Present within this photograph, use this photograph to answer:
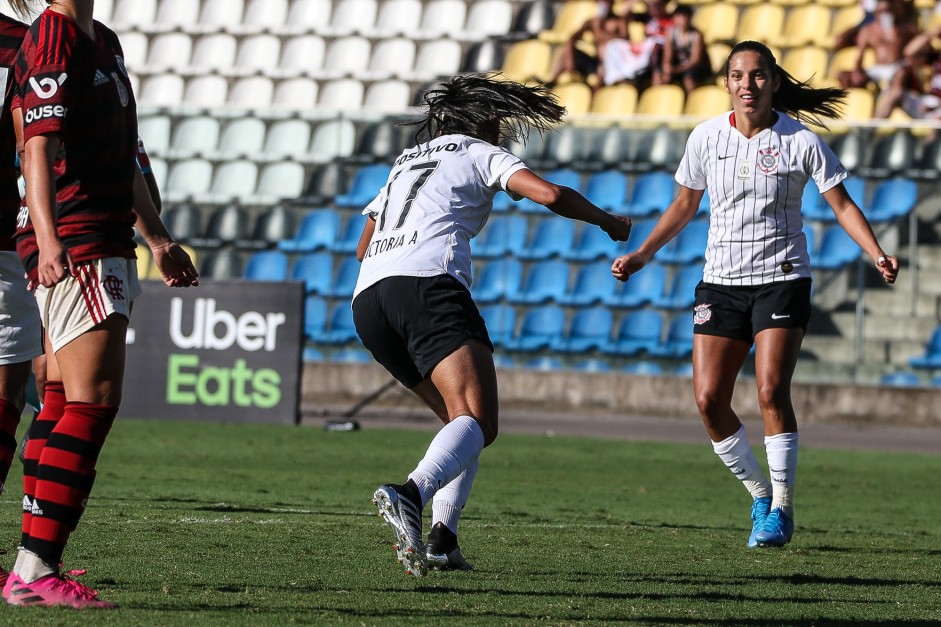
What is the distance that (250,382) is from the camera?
1470cm

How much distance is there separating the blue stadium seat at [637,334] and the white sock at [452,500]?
38.6 feet

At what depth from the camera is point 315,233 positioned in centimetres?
1897

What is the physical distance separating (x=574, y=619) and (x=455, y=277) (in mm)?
1399

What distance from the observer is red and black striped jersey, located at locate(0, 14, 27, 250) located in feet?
17.4

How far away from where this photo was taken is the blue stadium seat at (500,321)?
17578mm

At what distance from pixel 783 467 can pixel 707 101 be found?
1231 centimetres

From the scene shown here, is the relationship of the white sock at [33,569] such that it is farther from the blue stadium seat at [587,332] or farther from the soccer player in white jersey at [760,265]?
the blue stadium seat at [587,332]

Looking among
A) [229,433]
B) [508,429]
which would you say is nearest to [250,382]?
[229,433]

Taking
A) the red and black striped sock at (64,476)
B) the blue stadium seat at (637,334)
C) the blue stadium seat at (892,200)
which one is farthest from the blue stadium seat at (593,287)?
the red and black striped sock at (64,476)

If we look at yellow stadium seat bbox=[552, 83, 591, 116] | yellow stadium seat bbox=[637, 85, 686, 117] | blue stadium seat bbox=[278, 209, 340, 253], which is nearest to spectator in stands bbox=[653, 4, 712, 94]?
yellow stadium seat bbox=[637, 85, 686, 117]

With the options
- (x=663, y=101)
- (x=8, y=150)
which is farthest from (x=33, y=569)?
(x=663, y=101)

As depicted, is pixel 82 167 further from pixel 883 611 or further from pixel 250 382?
pixel 250 382

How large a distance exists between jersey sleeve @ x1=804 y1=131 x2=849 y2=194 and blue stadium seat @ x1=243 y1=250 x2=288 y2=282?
40.0 ft

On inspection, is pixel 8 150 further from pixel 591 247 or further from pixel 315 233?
pixel 315 233
